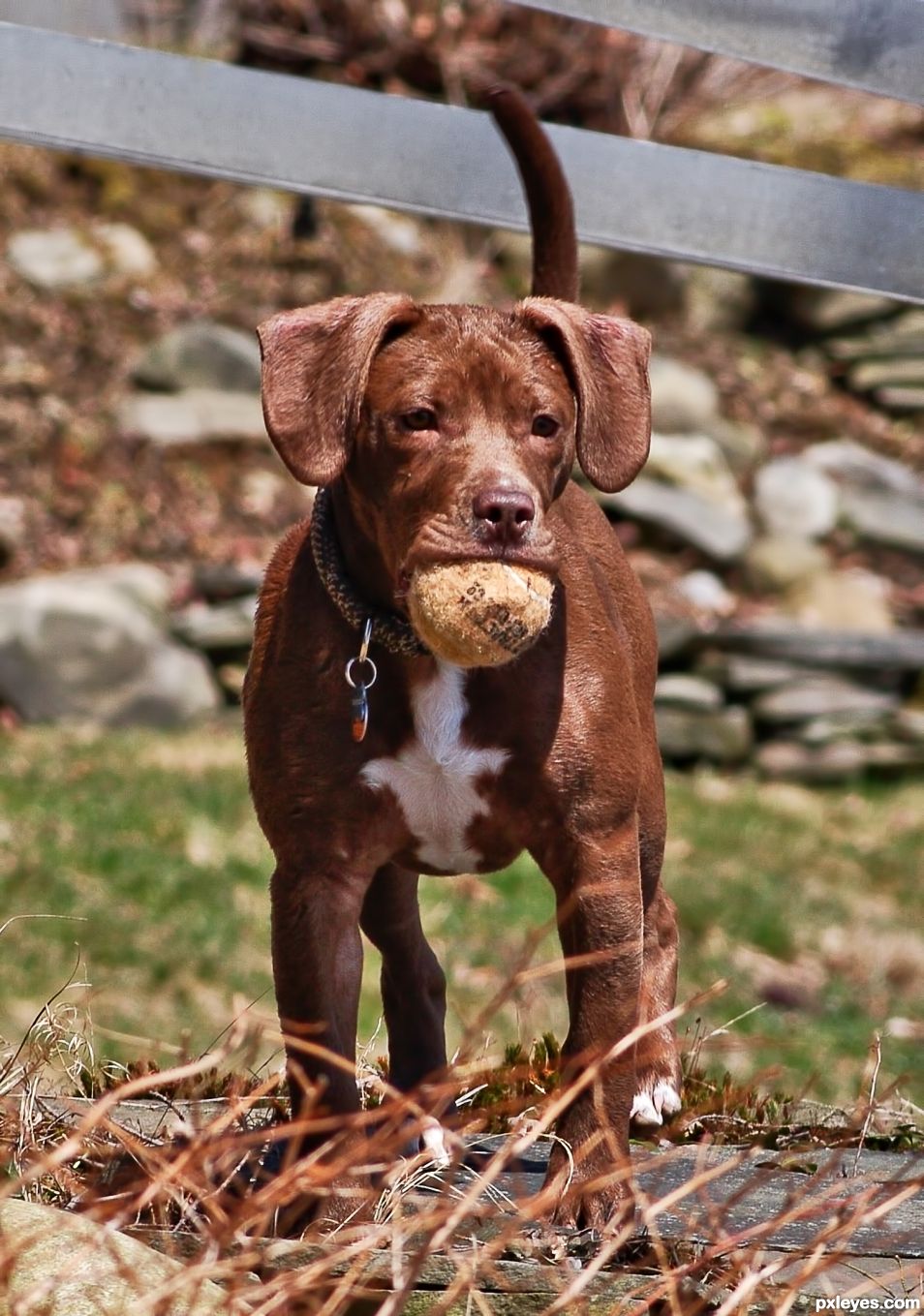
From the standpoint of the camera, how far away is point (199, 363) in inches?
438

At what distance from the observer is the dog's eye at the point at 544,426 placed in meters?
2.89

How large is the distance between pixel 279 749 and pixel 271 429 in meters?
0.50

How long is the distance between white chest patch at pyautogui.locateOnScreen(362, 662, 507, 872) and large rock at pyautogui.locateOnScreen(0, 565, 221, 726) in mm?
6791

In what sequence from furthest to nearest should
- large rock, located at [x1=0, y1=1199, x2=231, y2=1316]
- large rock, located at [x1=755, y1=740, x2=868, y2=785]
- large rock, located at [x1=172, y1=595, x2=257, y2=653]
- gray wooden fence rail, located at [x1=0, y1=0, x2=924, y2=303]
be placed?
large rock, located at [x1=755, y1=740, x2=868, y2=785] < large rock, located at [x1=172, y1=595, x2=257, y2=653] < gray wooden fence rail, located at [x1=0, y1=0, x2=924, y2=303] < large rock, located at [x1=0, y1=1199, x2=231, y2=1316]

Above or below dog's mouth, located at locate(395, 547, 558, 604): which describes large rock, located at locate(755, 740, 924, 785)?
below

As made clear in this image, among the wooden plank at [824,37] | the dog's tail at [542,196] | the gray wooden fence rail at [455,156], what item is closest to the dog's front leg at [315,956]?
the dog's tail at [542,196]

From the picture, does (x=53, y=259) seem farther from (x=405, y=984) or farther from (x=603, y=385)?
(x=603, y=385)

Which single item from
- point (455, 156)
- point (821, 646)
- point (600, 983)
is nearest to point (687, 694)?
point (821, 646)

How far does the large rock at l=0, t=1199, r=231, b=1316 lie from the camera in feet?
7.48

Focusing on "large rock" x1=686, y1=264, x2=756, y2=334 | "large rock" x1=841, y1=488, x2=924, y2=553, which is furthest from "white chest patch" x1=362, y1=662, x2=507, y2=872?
"large rock" x1=686, y1=264, x2=756, y2=334

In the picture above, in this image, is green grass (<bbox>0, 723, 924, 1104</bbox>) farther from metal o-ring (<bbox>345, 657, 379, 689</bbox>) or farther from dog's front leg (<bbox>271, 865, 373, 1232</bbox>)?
metal o-ring (<bbox>345, 657, 379, 689</bbox>)

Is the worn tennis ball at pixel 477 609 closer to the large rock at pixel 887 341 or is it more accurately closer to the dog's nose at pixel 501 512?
the dog's nose at pixel 501 512

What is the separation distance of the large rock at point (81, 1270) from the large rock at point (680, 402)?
373 inches

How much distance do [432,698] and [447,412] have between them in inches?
17.5
